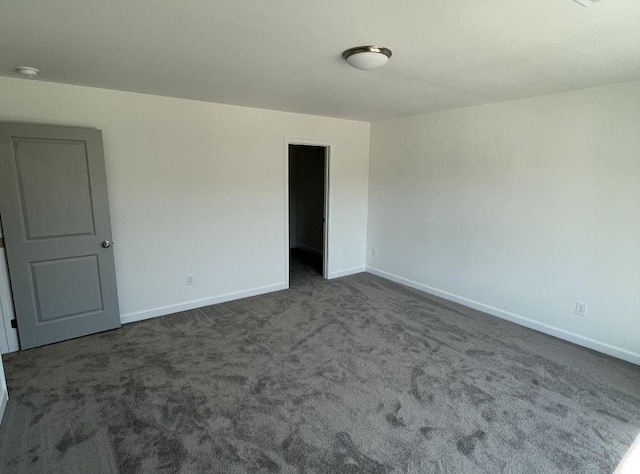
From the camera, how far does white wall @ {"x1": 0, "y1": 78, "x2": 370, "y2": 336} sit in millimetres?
3301

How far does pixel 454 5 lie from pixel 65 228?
11.8ft

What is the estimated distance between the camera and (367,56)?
7.06 ft

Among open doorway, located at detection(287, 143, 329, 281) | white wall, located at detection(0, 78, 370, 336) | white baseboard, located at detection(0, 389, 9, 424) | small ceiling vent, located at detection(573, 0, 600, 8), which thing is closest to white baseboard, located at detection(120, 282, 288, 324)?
white wall, located at detection(0, 78, 370, 336)

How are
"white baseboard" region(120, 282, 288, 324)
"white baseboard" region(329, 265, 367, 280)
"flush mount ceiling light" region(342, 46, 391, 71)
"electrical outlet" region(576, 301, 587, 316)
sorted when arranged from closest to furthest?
"flush mount ceiling light" region(342, 46, 391, 71)
"electrical outlet" region(576, 301, 587, 316)
"white baseboard" region(120, 282, 288, 324)
"white baseboard" region(329, 265, 367, 280)

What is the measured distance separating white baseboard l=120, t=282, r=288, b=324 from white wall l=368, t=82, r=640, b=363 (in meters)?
2.08

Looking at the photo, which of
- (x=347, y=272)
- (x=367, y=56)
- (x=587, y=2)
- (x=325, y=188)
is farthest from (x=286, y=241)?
(x=587, y=2)

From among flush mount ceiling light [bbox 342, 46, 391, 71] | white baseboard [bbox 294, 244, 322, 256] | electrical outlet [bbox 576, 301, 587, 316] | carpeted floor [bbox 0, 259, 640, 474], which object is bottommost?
carpeted floor [bbox 0, 259, 640, 474]

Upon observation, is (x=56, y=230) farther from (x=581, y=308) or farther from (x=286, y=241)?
(x=581, y=308)

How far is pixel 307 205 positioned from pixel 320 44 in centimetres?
515

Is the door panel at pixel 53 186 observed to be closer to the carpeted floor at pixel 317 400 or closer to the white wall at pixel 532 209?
the carpeted floor at pixel 317 400

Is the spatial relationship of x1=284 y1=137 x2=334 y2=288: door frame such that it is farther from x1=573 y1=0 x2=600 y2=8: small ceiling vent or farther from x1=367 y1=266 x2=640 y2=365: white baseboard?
x1=573 y1=0 x2=600 y2=8: small ceiling vent

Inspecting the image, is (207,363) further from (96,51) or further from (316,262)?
(316,262)

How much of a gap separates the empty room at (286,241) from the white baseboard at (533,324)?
3cm

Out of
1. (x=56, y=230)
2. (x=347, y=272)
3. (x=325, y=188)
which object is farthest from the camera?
(x=347, y=272)
